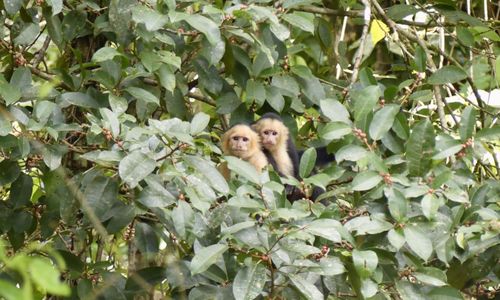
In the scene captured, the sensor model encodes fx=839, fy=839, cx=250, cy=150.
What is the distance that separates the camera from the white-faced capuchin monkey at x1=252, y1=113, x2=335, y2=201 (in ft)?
12.0

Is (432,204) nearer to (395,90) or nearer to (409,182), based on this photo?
(409,182)

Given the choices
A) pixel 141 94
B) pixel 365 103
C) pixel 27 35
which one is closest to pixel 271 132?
pixel 141 94

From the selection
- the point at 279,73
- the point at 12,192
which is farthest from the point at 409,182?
the point at 12,192

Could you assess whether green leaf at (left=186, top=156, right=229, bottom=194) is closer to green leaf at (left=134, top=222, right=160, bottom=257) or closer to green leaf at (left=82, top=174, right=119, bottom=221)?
green leaf at (left=82, top=174, right=119, bottom=221)

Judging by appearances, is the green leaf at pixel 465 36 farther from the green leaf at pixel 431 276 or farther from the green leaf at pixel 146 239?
the green leaf at pixel 146 239

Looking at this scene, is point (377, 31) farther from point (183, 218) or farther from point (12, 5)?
point (183, 218)

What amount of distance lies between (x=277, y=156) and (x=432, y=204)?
1.75m

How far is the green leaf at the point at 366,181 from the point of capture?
7.89ft

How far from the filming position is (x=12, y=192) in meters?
2.94

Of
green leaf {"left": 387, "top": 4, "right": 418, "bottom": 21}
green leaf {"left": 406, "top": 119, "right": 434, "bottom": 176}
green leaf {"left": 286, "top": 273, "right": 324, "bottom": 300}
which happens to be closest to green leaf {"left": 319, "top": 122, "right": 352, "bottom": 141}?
green leaf {"left": 406, "top": 119, "right": 434, "bottom": 176}

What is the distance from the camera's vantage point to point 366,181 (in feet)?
7.94

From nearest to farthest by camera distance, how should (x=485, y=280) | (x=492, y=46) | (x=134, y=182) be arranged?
(x=134, y=182)
(x=485, y=280)
(x=492, y=46)

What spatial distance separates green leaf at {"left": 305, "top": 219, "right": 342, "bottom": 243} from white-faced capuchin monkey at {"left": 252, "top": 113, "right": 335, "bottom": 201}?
4.34 ft

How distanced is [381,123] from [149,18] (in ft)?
2.69
